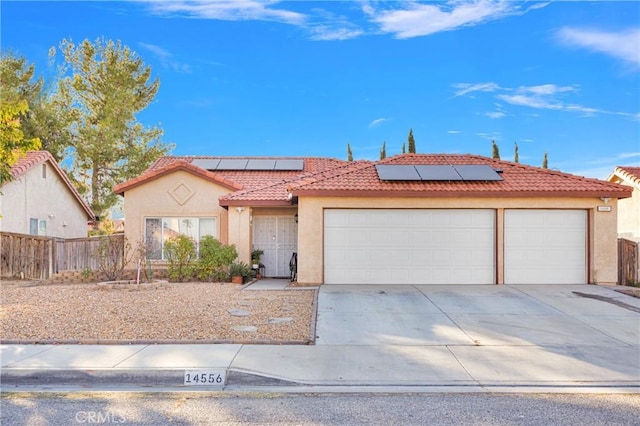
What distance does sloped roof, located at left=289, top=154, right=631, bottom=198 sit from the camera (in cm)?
1350

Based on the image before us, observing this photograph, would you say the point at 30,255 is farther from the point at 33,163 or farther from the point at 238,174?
the point at 238,174

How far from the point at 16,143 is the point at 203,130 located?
2085cm

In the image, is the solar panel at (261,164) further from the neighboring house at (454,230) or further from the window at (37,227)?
the window at (37,227)

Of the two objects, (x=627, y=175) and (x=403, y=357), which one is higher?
(x=627, y=175)

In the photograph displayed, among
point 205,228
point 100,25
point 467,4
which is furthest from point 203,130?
point 467,4

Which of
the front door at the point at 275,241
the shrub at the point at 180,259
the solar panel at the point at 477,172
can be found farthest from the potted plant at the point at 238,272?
the solar panel at the point at 477,172

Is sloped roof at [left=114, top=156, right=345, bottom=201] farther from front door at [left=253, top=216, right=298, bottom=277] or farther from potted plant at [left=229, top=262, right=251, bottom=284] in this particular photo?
potted plant at [left=229, top=262, right=251, bottom=284]

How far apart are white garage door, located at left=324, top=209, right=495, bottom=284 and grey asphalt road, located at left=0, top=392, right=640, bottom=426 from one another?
8.13 meters

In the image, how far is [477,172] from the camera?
14.8 metres

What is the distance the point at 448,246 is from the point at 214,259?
7157mm

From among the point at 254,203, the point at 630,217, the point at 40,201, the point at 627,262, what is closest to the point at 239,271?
the point at 254,203

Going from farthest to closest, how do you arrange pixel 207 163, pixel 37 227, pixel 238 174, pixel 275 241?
pixel 207 163 → pixel 37 227 → pixel 238 174 → pixel 275 241

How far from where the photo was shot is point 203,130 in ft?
100

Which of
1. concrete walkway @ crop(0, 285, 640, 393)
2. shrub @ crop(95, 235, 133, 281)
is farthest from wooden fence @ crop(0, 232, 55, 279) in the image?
concrete walkway @ crop(0, 285, 640, 393)
